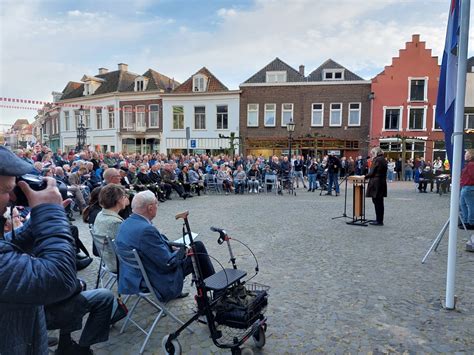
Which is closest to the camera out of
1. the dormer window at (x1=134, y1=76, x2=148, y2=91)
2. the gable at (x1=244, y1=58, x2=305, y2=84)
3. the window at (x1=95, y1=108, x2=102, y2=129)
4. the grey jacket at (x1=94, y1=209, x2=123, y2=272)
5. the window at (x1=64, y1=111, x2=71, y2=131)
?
the grey jacket at (x1=94, y1=209, x2=123, y2=272)

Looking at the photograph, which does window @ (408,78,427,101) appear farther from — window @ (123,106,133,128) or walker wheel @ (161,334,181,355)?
walker wheel @ (161,334,181,355)

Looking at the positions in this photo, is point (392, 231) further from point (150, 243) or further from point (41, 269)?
point (41, 269)

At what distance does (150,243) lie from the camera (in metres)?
3.02

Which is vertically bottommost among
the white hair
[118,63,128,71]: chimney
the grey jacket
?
the grey jacket

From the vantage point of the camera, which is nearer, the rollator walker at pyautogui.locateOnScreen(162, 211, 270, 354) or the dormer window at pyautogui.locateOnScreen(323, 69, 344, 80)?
the rollator walker at pyautogui.locateOnScreen(162, 211, 270, 354)

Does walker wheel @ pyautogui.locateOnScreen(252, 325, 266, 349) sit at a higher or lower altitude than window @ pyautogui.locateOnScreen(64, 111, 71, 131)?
lower

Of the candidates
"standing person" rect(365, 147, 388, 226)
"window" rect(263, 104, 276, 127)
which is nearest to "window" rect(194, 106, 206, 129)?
"window" rect(263, 104, 276, 127)

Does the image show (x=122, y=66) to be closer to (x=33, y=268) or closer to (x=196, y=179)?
(x=196, y=179)

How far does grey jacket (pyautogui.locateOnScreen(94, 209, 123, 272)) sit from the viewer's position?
360cm

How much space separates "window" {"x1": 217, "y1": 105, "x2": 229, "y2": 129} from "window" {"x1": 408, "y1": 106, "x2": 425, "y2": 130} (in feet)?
45.6

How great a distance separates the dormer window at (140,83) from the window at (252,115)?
31.6 ft

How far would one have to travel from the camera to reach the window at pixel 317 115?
2646 cm

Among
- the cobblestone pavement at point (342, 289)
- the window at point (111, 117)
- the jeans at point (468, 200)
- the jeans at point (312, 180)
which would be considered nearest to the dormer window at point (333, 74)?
the jeans at point (312, 180)

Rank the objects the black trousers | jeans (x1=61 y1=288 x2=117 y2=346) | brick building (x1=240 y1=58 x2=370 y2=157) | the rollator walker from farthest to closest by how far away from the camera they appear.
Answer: brick building (x1=240 y1=58 x2=370 y2=157), the black trousers, the rollator walker, jeans (x1=61 y1=288 x2=117 y2=346)
